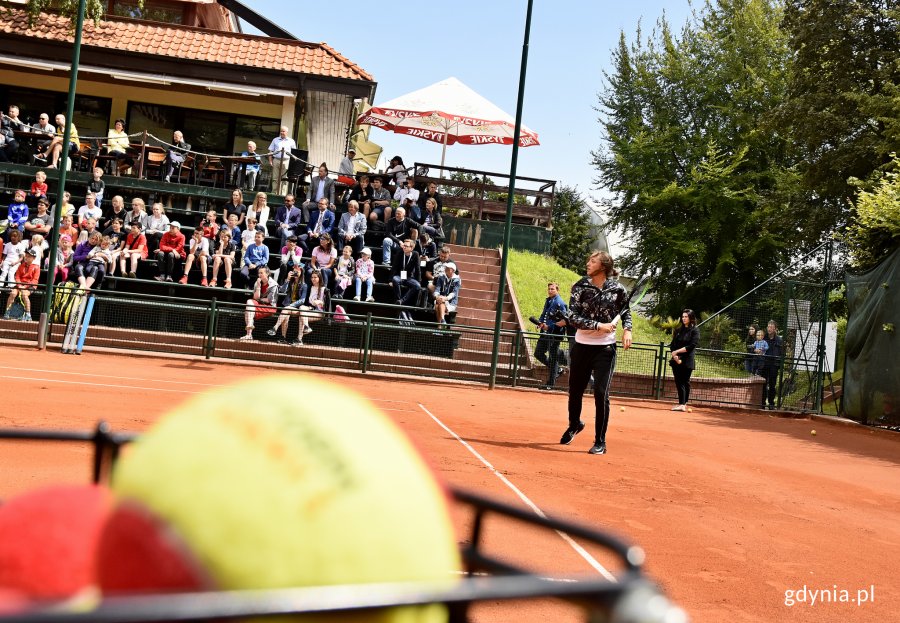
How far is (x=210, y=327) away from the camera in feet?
60.7

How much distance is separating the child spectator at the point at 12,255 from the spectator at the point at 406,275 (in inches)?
312

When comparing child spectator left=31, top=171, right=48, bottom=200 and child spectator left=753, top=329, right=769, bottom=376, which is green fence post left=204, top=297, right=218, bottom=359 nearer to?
child spectator left=31, top=171, right=48, bottom=200

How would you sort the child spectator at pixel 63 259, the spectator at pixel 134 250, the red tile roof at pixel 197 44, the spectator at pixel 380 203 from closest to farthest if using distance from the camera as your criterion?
1. the child spectator at pixel 63 259
2. the spectator at pixel 134 250
3. the spectator at pixel 380 203
4. the red tile roof at pixel 197 44

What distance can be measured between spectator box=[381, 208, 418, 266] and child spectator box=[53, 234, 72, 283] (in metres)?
7.05

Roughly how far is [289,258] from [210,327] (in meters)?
2.89

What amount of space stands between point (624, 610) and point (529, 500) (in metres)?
5.70

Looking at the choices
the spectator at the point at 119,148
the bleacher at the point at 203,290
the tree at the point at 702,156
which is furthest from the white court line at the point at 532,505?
the tree at the point at 702,156

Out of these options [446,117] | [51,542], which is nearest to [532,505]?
[51,542]

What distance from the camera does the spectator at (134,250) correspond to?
66.1ft

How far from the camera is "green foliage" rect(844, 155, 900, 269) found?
51.8ft

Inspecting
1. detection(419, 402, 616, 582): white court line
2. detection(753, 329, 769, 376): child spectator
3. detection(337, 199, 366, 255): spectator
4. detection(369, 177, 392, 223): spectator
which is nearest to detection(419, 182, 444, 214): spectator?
detection(369, 177, 392, 223): spectator

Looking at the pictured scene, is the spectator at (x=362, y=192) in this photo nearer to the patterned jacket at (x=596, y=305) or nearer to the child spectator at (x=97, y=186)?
the child spectator at (x=97, y=186)

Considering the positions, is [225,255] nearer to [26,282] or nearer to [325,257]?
[325,257]

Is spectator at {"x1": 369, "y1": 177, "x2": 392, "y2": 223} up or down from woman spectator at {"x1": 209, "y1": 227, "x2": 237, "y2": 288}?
up
